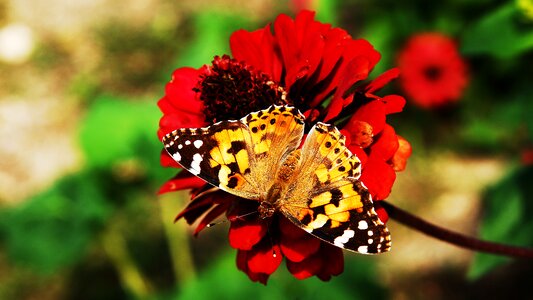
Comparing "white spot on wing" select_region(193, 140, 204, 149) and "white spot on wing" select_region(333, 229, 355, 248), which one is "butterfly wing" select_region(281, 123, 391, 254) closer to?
"white spot on wing" select_region(333, 229, 355, 248)

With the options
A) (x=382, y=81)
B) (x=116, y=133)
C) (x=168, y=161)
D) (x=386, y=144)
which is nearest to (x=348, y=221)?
(x=386, y=144)

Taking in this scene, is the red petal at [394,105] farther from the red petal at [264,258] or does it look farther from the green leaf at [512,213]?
the green leaf at [512,213]

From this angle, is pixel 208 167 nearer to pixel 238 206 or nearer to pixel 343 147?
pixel 238 206

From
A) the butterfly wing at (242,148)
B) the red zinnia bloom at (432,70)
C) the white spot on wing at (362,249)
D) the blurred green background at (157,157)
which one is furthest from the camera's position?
the red zinnia bloom at (432,70)

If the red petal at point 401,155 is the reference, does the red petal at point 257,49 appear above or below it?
above

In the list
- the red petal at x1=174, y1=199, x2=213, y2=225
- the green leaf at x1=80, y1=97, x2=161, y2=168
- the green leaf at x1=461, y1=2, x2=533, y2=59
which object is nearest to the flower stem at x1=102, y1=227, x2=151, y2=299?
the green leaf at x1=80, y1=97, x2=161, y2=168

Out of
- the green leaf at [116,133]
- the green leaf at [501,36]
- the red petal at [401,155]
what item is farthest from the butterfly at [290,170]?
the green leaf at [116,133]

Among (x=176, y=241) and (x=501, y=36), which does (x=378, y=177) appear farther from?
(x=176, y=241)
